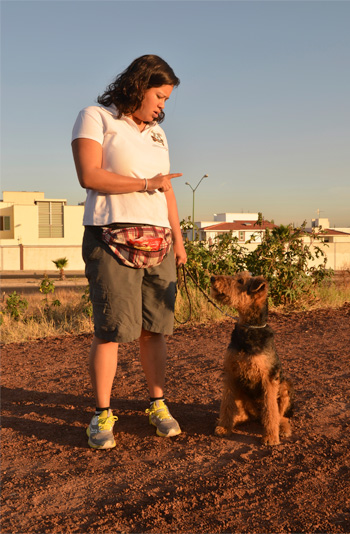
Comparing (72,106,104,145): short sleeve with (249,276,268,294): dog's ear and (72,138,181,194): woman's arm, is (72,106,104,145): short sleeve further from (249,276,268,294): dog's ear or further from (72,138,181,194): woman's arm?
(249,276,268,294): dog's ear

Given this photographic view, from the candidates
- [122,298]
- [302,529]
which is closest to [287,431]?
[302,529]

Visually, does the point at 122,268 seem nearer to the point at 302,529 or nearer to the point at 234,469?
the point at 234,469

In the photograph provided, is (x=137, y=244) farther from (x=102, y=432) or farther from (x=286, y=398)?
(x=286, y=398)

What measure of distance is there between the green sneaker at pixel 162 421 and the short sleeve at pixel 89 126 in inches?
76.6

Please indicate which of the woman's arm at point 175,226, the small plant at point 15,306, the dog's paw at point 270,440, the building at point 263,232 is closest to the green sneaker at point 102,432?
the dog's paw at point 270,440

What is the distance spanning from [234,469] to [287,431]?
2.32ft

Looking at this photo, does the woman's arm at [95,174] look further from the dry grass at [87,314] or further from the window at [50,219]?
the window at [50,219]

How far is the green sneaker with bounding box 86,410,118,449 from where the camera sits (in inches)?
127

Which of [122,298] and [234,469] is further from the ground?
[122,298]

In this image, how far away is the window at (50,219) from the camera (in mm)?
50719

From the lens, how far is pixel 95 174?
3.11 metres

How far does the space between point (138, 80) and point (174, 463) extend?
99.6 inches

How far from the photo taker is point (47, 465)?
304 centimetres

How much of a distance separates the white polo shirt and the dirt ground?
61.7 inches
